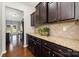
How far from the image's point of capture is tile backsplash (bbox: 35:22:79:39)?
2.28m

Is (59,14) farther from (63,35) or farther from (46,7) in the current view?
(46,7)

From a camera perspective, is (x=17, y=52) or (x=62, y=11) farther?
(x=17, y=52)

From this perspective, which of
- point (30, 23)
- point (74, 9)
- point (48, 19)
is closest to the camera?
point (74, 9)

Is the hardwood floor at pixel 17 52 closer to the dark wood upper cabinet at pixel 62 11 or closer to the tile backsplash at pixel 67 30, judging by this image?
the tile backsplash at pixel 67 30

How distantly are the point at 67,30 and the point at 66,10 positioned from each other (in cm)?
63

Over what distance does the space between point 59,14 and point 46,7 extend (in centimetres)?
87

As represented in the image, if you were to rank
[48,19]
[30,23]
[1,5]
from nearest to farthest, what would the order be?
[48,19]
[1,5]
[30,23]

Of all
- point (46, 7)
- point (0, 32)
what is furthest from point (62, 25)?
point (0, 32)

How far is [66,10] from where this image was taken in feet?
6.86

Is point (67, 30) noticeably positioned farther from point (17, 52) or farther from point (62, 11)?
point (17, 52)

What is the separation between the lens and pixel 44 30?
11.8 feet

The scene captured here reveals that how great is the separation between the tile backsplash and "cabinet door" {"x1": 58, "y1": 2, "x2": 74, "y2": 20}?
0.26 meters

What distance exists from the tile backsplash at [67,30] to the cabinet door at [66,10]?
0.26 metres

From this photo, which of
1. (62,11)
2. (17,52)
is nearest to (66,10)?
(62,11)
